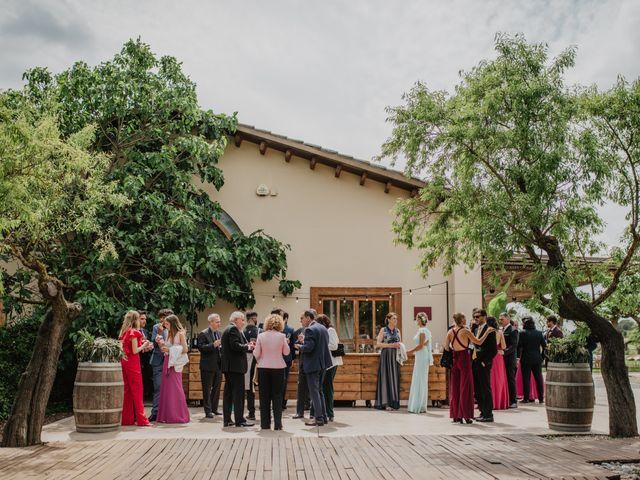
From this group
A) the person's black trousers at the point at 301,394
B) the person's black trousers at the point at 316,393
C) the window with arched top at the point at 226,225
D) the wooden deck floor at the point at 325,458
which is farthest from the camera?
the window with arched top at the point at 226,225

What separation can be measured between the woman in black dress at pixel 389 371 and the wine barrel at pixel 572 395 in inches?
146

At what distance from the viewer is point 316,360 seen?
10.8 meters

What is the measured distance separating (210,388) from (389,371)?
3436 mm

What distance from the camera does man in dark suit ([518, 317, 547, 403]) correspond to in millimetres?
14398

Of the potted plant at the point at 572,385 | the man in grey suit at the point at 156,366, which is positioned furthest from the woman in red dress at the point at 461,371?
the man in grey suit at the point at 156,366

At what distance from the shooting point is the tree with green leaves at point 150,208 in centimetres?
1464

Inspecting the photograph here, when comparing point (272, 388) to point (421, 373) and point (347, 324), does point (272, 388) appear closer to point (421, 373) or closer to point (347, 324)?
point (421, 373)

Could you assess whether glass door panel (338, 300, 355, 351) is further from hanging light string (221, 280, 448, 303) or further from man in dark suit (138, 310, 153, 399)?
man in dark suit (138, 310, 153, 399)

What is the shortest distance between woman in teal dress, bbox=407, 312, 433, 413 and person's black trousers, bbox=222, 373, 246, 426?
11.5ft

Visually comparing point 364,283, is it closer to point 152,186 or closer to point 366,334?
point 366,334

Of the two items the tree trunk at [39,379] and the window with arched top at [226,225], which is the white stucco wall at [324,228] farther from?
the tree trunk at [39,379]

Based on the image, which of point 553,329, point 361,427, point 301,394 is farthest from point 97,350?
point 553,329

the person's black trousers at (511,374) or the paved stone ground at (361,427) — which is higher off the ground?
the person's black trousers at (511,374)

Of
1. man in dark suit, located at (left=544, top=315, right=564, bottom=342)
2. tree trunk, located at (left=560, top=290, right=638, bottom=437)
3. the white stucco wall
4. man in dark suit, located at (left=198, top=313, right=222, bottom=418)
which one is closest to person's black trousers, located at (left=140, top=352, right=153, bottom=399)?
the white stucco wall
